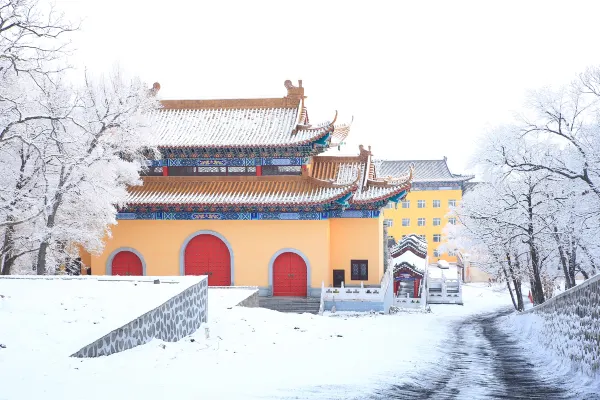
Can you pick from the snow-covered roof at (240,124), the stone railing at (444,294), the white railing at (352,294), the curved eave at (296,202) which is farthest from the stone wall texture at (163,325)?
the stone railing at (444,294)

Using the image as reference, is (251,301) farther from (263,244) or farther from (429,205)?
(429,205)

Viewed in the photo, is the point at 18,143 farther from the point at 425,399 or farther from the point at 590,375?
the point at 590,375

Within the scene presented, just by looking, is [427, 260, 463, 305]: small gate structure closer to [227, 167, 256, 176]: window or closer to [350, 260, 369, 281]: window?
[350, 260, 369, 281]: window

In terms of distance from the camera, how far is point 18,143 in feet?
55.8

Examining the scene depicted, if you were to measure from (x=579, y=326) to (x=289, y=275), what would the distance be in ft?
47.6

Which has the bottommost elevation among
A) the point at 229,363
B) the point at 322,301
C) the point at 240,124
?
the point at 229,363

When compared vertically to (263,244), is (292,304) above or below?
below

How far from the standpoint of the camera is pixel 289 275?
909 inches

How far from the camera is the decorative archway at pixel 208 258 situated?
928 inches

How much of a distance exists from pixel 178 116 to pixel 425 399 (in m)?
20.3

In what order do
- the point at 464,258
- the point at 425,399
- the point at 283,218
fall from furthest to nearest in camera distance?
the point at 464,258 → the point at 283,218 → the point at 425,399

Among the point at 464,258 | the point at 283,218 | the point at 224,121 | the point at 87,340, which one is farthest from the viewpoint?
the point at 464,258

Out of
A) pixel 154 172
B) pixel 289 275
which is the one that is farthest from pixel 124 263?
pixel 289 275

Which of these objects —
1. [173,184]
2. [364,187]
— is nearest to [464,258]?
[364,187]
